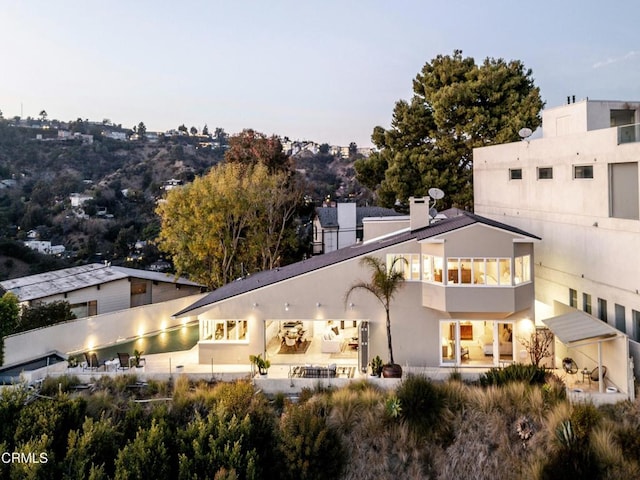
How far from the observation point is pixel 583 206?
1670 cm

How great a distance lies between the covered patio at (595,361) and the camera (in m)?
12.6

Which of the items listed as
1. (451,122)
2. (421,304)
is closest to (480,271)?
(421,304)

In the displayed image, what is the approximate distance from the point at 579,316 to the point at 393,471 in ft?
28.0

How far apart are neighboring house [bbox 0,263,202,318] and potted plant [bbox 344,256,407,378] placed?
14.7 metres

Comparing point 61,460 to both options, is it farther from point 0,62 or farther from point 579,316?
point 0,62

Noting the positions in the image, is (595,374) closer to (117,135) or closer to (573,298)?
(573,298)

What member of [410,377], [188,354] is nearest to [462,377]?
[410,377]

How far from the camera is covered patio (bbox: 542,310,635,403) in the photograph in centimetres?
1255

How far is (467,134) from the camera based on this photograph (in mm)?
31594

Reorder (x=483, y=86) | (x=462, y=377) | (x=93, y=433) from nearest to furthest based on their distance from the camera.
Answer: (x=93, y=433) → (x=462, y=377) → (x=483, y=86)

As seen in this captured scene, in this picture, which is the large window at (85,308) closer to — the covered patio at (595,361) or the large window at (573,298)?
the covered patio at (595,361)

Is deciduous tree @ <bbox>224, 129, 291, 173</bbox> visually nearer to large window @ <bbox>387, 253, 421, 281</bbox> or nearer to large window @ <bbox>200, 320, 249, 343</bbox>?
large window @ <bbox>200, 320, 249, 343</bbox>

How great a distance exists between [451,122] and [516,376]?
75.9ft

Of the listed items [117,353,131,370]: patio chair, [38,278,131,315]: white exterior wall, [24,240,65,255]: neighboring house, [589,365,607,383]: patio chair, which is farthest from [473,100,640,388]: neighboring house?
[24,240,65,255]: neighboring house
